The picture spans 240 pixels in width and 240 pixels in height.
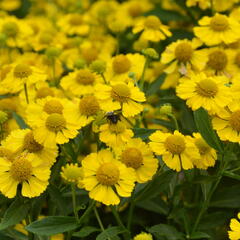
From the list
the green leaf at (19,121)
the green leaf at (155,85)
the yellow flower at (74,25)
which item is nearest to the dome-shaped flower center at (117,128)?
the green leaf at (19,121)

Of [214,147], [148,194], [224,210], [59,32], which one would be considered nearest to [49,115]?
[148,194]

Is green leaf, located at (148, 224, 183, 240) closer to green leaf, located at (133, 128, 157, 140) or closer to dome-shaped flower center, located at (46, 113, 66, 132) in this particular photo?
green leaf, located at (133, 128, 157, 140)

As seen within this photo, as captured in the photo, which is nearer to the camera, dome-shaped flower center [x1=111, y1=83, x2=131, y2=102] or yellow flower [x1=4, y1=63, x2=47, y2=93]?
dome-shaped flower center [x1=111, y1=83, x2=131, y2=102]

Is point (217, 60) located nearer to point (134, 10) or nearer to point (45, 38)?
point (45, 38)

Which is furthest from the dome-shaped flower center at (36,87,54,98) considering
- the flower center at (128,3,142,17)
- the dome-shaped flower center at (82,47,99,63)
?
the flower center at (128,3,142,17)

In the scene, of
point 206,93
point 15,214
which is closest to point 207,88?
point 206,93

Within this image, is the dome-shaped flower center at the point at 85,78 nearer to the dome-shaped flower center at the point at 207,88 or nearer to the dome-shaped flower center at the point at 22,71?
the dome-shaped flower center at the point at 22,71
